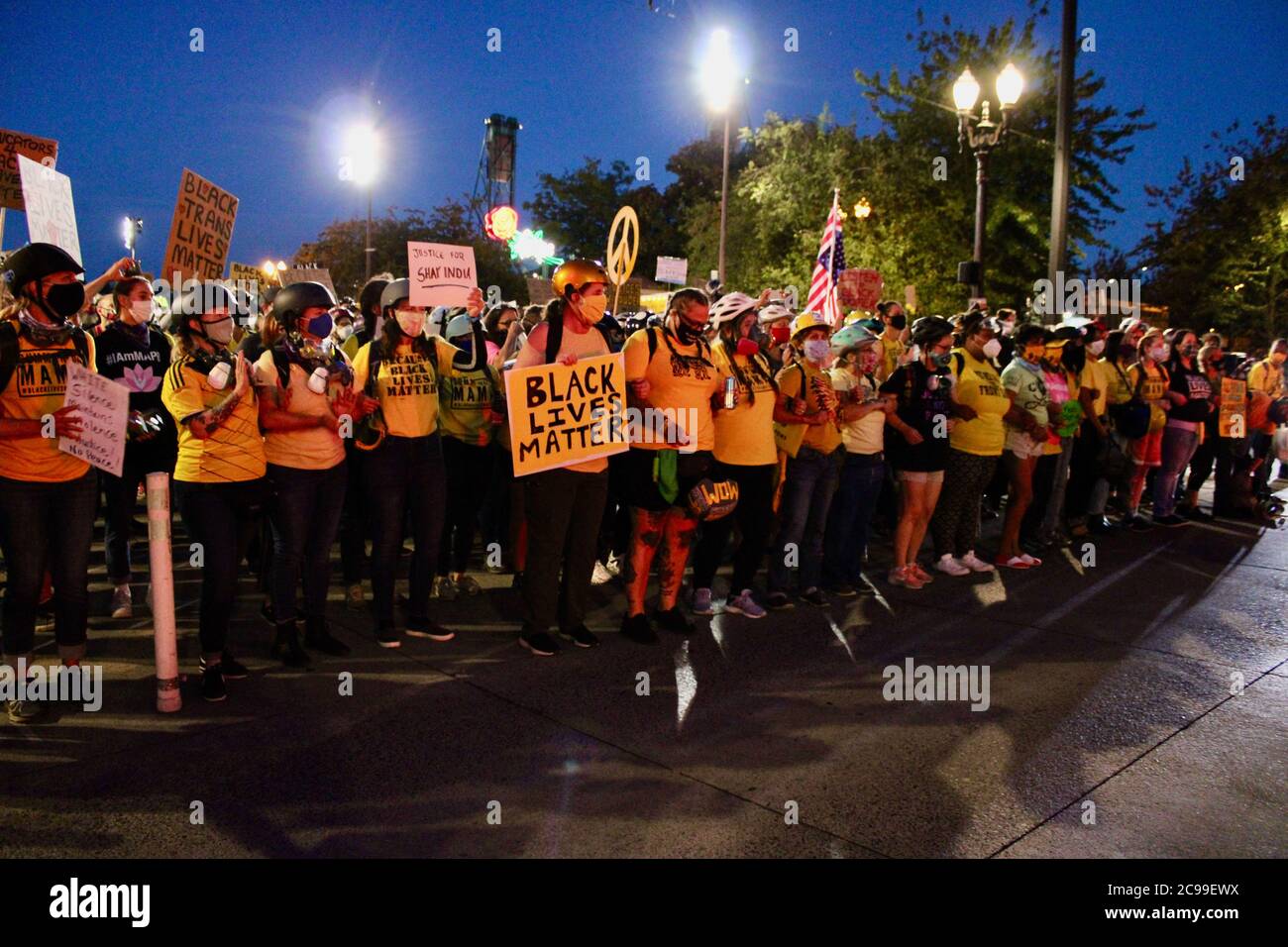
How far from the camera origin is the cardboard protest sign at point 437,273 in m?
5.68

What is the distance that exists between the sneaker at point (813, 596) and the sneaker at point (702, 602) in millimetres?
776

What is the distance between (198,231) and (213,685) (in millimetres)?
2848

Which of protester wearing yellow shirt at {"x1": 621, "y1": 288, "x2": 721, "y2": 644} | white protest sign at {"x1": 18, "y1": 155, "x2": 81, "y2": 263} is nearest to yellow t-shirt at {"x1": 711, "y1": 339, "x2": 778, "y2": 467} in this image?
protester wearing yellow shirt at {"x1": 621, "y1": 288, "x2": 721, "y2": 644}

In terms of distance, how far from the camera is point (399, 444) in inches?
223

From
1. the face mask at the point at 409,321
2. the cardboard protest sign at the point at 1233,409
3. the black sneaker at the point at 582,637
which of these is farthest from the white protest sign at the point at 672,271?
the black sneaker at the point at 582,637

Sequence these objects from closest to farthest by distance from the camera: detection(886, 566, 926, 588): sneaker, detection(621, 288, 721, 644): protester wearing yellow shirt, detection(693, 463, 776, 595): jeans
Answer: detection(621, 288, 721, 644): protester wearing yellow shirt < detection(693, 463, 776, 595): jeans < detection(886, 566, 926, 588): sneaker

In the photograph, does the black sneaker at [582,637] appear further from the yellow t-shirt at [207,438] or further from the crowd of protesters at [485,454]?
the yellow t-shirt at [207,438]

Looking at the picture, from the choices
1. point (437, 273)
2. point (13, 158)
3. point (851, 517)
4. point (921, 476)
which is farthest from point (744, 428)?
point (13, 158)

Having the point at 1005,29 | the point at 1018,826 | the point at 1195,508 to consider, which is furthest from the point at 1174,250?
the point at 1018,826

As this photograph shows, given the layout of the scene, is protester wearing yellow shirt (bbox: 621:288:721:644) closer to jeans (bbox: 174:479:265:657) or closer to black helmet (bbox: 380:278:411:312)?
black helmet (bbox: 380:278:411:312)

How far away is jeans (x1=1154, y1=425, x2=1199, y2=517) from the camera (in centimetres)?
1066

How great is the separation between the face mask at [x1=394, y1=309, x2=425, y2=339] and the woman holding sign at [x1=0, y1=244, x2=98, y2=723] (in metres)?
1.66

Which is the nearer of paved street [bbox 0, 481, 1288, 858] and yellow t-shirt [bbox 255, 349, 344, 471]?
paved street [bbox 0, 481, 1288, 858]
